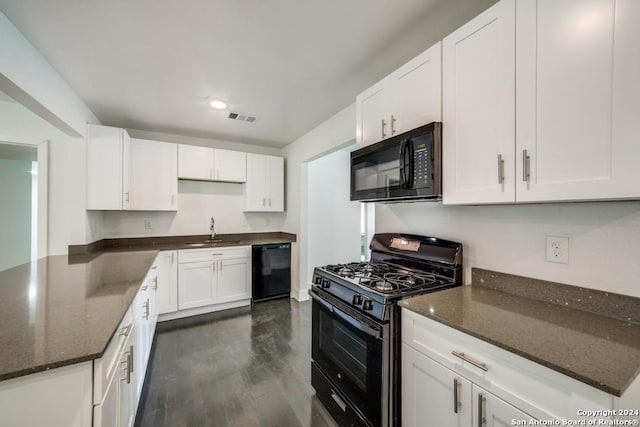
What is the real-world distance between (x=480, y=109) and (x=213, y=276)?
3.36 metres

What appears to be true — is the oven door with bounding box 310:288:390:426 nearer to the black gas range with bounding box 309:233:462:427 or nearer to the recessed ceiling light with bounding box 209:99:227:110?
the black gas range with bounding box 309:233:462:427

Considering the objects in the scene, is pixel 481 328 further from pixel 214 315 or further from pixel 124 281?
pixel 214 315

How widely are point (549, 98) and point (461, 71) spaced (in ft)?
1.45

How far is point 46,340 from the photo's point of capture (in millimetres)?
913

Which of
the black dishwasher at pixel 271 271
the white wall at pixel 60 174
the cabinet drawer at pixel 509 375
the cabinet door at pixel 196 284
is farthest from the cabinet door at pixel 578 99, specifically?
the white wall at pixel 60 174

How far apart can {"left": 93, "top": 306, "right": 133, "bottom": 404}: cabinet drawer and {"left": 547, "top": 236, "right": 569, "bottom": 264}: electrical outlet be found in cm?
195

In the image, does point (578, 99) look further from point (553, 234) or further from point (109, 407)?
point (109, 407)

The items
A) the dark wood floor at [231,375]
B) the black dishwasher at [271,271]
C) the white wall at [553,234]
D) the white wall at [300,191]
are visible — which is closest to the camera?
the white wall at [553,234]

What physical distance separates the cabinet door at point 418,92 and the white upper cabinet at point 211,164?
9.02 feet

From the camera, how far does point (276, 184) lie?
416cm

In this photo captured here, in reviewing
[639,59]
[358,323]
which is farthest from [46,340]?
[639,59]

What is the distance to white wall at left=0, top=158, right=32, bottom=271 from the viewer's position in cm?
369

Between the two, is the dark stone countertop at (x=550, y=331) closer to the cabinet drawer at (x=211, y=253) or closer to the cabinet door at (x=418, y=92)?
the cabinet door at (x=418, y=92)

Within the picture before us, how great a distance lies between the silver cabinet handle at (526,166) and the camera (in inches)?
41.7
